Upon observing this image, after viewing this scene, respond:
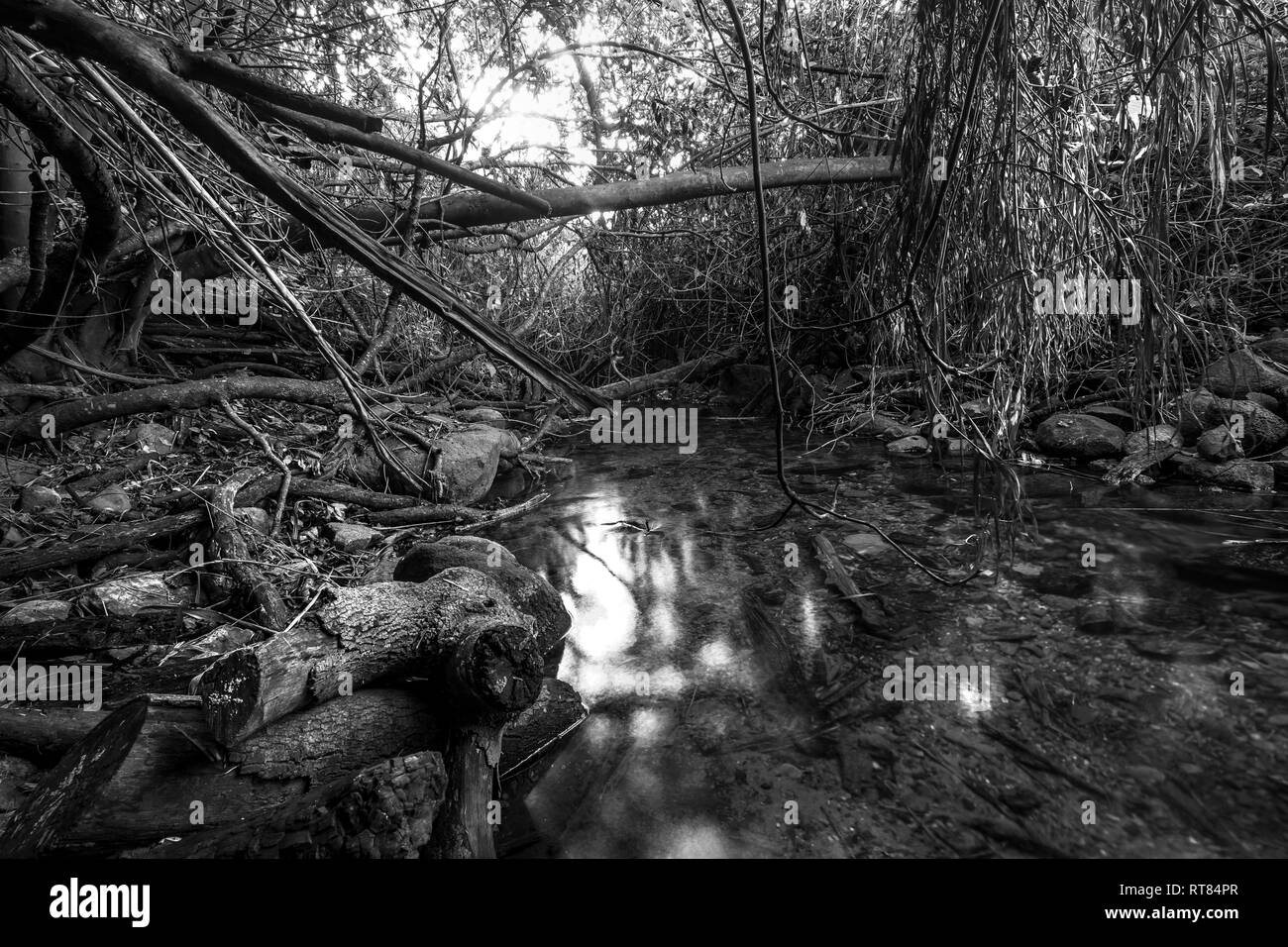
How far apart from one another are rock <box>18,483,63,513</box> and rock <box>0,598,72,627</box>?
1.00 meters

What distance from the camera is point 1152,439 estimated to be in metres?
4.83

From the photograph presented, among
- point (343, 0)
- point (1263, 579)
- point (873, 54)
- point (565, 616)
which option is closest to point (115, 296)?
point (343, 0)

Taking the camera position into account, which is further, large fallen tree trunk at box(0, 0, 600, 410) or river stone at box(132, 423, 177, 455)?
river stone at box(132, 423, 177, 455)

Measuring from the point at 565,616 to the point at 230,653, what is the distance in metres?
1.73

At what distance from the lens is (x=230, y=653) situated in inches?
75.2

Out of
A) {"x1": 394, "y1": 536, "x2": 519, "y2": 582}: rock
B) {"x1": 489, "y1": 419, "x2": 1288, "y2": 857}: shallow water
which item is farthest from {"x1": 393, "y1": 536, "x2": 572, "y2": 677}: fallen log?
{"x1": 489, "y1": 419, "x2": 1288, "y2": 857}: shallow water

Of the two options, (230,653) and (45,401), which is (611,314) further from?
(230,653)

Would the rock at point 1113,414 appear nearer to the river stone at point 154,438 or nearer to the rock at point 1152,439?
the rock at point 1152,439

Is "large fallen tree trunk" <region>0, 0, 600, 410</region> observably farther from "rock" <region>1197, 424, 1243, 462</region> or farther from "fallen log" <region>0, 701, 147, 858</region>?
"rock" <region>1197, 424, 1243, 462</region>

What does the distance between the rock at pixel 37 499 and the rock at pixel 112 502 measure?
15 cm

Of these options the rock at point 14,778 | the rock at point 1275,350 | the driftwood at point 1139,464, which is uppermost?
the rock at point 1275,350

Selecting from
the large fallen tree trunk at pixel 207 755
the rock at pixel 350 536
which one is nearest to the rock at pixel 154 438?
the rock at pixel 350 536

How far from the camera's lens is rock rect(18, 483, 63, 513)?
11.6 feet

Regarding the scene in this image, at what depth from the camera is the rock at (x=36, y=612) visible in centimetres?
270
